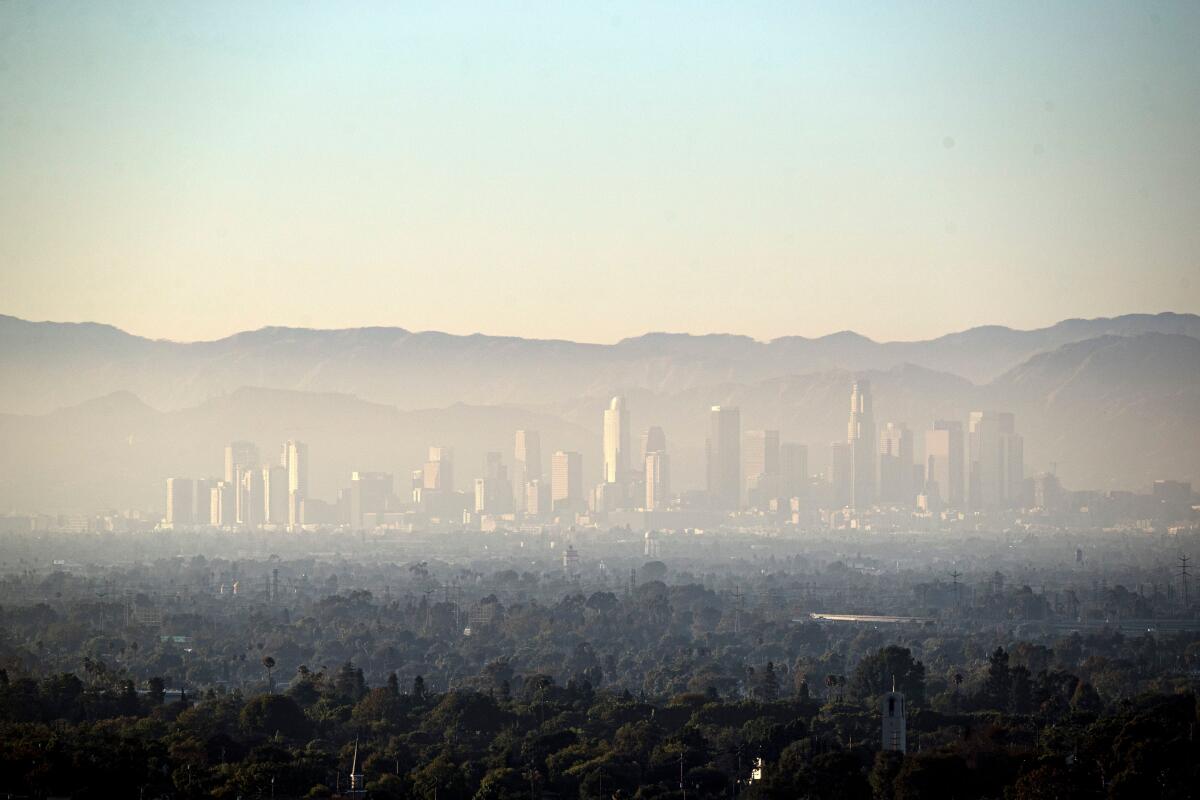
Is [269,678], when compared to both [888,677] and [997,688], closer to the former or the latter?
[888,677]

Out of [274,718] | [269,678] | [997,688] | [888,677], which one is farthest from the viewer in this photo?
[269,678]

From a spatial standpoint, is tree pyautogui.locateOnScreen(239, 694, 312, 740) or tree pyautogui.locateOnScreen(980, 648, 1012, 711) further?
tree pyautogui.locateOnScreen(980, 648, 1012, 711)

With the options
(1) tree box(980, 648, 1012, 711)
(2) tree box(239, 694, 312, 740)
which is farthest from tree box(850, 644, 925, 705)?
(2) tree box(239, 694, 312, 740)

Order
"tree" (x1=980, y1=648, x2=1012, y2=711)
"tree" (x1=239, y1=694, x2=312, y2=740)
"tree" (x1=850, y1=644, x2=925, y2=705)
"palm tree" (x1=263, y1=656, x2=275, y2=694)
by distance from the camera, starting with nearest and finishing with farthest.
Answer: "tree" (x1=239, y1=694, x2=312, y2=740)
"tree" (x1=980, y1=648, x2=1012, y2=711)
"tree" (x1=850, y1=644, x2=925, y2=705)
"palm tree" (x1=263, y1=656, x2=275, y2=694)

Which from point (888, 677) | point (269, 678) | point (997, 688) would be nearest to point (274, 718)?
point (269, 678)

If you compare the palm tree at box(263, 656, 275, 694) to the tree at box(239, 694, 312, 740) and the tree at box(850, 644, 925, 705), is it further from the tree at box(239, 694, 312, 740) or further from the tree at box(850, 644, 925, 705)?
the tree at box(850, 644, 925, 705)

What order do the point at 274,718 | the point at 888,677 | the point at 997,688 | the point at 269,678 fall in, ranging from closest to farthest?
the point at 274,718 < the point at 997,688 < the point at 888,677 < the point at 269,678

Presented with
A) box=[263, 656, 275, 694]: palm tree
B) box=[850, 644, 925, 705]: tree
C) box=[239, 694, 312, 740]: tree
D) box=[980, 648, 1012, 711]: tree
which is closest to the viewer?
box=[239, 694, 312, 740]: tree

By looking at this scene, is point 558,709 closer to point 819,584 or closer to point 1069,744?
point 1069,744

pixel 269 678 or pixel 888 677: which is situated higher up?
pixel 888 677

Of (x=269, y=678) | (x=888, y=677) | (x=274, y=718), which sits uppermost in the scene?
(x=888, y=677)

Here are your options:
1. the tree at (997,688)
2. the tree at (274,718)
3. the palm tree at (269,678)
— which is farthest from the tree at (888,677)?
the palm tree at (269,678)

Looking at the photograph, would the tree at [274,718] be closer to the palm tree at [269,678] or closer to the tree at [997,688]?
the palm tree at [269,678]
